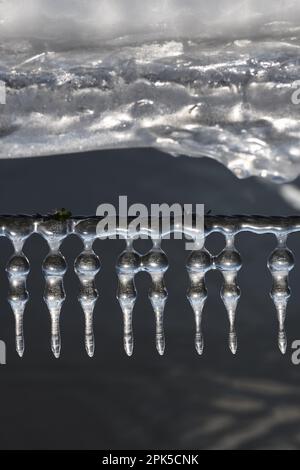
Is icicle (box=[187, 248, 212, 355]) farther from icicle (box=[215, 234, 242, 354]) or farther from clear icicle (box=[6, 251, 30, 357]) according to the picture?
clear icicle (box=[6, 251, 30, 357])

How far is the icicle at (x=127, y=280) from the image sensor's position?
70 centimetres

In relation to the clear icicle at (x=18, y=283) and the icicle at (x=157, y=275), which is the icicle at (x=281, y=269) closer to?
the icicle at (x=157, y=275)

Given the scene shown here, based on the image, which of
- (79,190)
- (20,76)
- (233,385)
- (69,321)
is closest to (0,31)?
(20,76)

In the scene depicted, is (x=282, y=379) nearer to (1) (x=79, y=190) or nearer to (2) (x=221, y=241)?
(2) (x=221, y=241)

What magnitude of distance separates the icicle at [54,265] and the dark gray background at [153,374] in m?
0.52

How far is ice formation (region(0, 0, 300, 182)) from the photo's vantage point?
618 millimetres

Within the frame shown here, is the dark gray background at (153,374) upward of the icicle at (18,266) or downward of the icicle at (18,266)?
upward

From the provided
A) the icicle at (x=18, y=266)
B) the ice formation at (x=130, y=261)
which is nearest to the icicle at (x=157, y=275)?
the ice formation at (x=130, y=261)

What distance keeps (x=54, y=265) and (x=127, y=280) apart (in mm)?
66

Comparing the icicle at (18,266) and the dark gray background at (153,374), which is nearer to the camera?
the icicle at (18,266)

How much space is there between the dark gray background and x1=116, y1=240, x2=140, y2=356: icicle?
516 millimetres

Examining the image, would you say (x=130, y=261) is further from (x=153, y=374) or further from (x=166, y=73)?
(x=153, y=374)

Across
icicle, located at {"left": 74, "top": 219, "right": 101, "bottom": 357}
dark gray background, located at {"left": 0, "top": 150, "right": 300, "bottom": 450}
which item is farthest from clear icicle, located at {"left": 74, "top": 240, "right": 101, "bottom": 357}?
dark gray background, located at {"left": 0, "top": 150, "right": 300, "bottom": 450}
